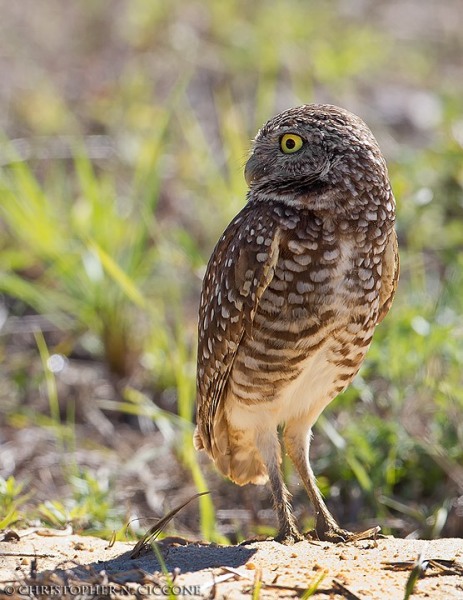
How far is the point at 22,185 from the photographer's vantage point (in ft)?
19.7

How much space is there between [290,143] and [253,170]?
19cm

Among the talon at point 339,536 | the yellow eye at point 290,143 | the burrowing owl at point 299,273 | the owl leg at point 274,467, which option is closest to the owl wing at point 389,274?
the burrowing owl at point 299,273

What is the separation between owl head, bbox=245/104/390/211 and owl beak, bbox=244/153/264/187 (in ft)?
0.08

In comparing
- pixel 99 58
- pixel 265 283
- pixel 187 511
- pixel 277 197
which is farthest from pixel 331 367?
pixel 99 58

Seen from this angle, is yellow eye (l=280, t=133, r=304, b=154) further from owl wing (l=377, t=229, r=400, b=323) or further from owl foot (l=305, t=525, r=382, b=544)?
owl foot (l=305, t=525, r=382, b=544)

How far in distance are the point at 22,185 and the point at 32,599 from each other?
12.2 ft

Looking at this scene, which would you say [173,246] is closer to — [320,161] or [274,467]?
[274,467]

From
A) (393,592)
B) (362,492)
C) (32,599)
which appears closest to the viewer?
(32,599)

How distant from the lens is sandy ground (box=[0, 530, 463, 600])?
9.30 feet

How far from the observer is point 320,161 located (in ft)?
11.2

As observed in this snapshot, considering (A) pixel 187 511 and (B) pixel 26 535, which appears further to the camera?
(A) pixel 187 511

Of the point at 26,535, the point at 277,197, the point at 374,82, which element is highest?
the point at 374,82

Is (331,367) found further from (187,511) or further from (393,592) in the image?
(187,511)

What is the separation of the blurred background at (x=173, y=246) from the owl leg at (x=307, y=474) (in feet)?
1.65
